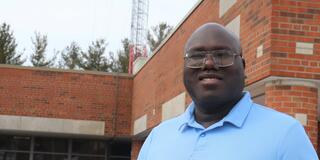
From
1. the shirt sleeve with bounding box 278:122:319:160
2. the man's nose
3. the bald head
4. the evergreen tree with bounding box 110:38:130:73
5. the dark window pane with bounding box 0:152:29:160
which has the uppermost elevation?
the evergreen tree with bounding box 110:38:130:73

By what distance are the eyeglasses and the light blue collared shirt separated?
6.4 inches

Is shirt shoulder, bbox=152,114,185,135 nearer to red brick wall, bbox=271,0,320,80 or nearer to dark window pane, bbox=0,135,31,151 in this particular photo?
red brick wall, bbox=271,0,320,80

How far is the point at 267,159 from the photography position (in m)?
1.89

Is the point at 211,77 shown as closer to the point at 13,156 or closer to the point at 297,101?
the point at 297,101

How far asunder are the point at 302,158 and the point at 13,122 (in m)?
17.8

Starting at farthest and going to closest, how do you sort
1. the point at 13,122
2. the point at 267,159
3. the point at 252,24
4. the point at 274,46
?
1. the point at 13,122
2. the point at 252,24
3. the point at 274,46
4. the point at 267,159

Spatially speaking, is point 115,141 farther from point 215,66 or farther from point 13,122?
point 215,66

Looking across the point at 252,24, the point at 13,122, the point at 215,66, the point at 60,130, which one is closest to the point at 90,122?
the point at 60,130

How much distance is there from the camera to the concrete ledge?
744 inches

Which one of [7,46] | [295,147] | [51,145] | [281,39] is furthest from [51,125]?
[7,46]

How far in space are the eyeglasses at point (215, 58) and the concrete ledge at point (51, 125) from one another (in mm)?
17435

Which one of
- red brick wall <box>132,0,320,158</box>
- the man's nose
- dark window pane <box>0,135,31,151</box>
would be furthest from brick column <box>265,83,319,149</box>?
dark window pane <box>0,135,31,151</box>

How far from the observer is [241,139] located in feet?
6.46

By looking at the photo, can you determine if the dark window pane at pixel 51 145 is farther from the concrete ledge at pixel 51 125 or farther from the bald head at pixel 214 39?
the bald head at pixel 214 39
